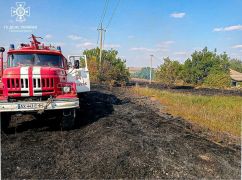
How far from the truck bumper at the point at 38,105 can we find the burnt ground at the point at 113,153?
0.78 m

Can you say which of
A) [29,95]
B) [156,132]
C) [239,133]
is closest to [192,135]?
[156,132]

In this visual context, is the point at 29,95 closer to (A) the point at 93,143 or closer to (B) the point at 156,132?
(A) the point at 93,143

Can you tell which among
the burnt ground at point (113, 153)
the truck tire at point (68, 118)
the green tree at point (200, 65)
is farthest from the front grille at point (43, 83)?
the green tree at point (200, 65)

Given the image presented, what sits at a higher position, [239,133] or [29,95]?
[29,95]

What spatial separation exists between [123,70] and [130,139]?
33229mm

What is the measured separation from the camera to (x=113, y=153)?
17.2 ft

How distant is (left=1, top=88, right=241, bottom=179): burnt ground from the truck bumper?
0.78 m

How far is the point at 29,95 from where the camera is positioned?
6719 millimetres

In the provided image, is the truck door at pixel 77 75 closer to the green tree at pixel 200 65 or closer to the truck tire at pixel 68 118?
the truck tire at pixel 68 118

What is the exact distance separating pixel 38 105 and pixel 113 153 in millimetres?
2651

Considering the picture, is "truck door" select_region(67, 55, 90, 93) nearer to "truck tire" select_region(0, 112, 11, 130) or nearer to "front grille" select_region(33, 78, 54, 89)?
"front grille" select_region(33, 78, 54, 89)

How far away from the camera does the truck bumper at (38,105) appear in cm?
637

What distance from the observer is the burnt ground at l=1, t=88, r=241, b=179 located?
4.32 metres

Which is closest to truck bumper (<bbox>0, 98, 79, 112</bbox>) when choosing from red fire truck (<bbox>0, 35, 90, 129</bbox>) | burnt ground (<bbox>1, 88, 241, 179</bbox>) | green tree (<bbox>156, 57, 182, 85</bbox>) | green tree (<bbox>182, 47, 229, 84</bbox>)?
red fire truck (<bbox>0, 35, 90, 129</bbox>)
